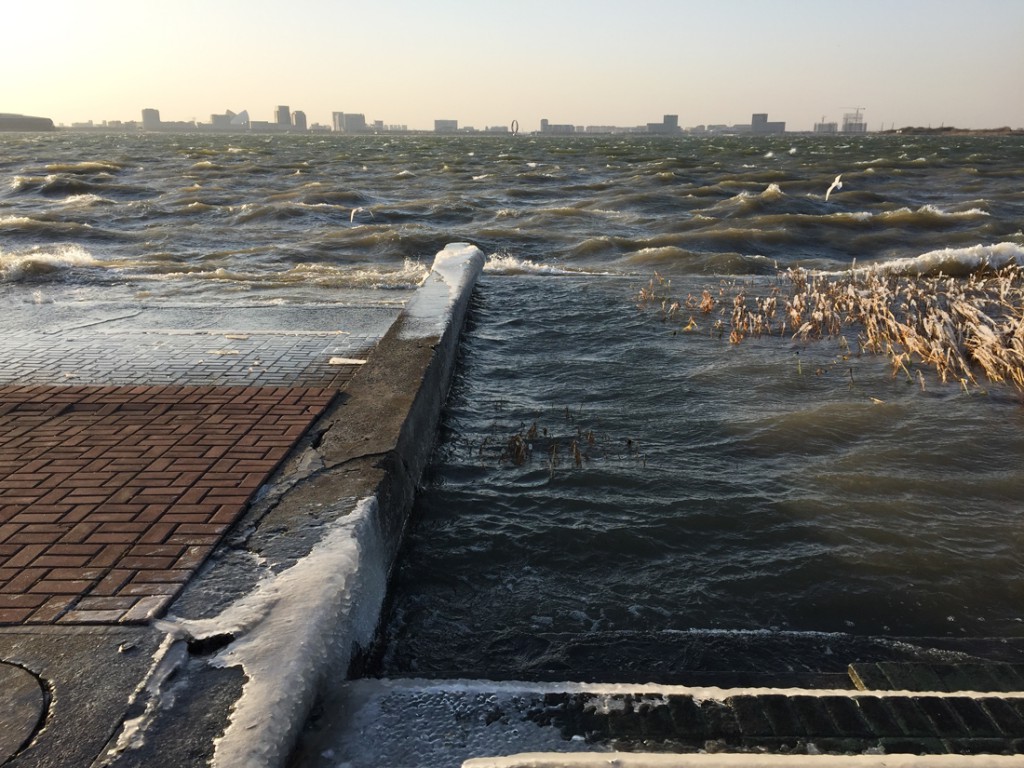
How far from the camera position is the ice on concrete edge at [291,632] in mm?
2551

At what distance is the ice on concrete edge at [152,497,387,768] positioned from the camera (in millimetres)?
2551

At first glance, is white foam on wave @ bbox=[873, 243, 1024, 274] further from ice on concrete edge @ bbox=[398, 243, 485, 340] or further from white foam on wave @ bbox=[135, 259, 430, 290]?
white foam on wave @ bbox=[135, 259, 430, 290]

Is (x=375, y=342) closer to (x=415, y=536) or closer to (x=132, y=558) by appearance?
(x=415, y=536)

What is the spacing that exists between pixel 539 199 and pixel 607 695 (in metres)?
23.4

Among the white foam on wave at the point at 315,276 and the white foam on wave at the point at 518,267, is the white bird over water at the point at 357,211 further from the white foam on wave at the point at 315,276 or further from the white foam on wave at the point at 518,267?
the white foam on wave at the point at 518,267

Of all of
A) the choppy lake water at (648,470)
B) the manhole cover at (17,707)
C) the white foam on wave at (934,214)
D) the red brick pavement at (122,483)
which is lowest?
the choppy lake water at (648,470)

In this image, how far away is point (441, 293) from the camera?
9078mm

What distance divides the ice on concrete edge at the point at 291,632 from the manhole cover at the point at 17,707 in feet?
1.52

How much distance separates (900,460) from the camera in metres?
5.63

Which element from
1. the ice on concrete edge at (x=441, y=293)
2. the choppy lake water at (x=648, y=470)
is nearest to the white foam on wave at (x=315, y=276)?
the choppy lake water at (x=648, y=470)

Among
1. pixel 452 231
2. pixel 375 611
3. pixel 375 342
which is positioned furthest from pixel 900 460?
pixel 452 231

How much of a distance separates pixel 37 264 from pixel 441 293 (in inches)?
290

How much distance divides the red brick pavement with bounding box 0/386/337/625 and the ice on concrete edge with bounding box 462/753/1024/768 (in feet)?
5.54

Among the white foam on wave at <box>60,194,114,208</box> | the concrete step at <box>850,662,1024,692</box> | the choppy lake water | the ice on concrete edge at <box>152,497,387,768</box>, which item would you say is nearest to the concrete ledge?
the ice on concrete edge at <box>152,497,387,768</box>
